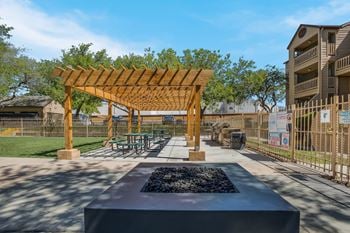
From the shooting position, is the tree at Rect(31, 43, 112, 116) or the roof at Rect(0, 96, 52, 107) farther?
the roof at Rect(0, 96, 52, 107)

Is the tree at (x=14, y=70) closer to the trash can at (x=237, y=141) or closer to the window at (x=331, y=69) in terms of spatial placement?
the trash can at (x=237, y=141)

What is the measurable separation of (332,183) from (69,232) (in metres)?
6.00

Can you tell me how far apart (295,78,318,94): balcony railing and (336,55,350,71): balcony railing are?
237cm

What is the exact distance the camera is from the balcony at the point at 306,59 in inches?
955

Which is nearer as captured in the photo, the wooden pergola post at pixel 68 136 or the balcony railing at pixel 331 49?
the wooden pergola post at pixel 68 136

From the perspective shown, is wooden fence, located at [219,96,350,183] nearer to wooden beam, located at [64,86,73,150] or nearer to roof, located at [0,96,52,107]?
wooden beam, located at [64,86,73,150]

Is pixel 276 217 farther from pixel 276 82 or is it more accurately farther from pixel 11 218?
pixel 276 82

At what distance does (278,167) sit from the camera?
383 inches

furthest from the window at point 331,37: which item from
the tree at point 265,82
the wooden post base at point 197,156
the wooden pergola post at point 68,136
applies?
the wooden pergola post at point 68,136

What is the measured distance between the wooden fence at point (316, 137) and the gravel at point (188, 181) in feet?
13.5

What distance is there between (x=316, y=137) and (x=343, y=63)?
15287 millimetres

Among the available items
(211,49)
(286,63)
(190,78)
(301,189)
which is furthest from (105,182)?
(286,63)

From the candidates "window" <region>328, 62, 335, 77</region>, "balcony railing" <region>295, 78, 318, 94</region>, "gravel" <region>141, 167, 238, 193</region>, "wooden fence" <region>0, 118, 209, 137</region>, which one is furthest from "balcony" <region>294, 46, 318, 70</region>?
"gravel" <region>141, 167, 238, 193</region>

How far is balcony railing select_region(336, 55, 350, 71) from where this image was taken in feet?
68.3
